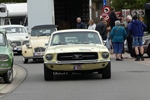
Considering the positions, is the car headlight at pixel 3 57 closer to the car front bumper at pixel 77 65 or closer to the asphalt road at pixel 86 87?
the asphalt road at pixel 86 87

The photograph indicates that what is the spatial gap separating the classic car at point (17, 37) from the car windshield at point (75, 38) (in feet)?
40.5

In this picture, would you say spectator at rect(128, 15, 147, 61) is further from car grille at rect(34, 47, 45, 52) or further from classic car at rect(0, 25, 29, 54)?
classic car at rect(0, 25, 29, 54)

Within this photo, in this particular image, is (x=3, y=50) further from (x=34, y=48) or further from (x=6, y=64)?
(x=34, y=48)

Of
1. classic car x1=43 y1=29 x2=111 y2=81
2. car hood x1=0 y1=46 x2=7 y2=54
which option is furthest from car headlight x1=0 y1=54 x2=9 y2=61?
classic car x1=43 y1=29 x2=111 y2=81

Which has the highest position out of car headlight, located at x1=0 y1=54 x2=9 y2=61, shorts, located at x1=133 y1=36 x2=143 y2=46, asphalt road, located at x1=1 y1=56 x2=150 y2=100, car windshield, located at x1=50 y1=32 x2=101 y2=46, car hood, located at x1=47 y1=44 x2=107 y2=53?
car windshield, located at x1=50 y1=32 x2=101 y2=46

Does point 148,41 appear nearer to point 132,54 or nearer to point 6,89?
point 132,54

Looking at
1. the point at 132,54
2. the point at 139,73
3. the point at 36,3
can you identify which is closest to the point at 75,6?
the point at 36,3

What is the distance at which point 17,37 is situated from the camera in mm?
30531

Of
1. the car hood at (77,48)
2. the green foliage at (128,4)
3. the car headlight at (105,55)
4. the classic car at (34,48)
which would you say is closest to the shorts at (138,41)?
the classic car at (34,48)

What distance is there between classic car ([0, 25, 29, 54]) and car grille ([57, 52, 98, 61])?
13.8m

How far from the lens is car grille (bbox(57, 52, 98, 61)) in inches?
608

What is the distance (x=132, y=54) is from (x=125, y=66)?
4839mm

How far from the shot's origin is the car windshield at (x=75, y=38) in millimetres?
16750

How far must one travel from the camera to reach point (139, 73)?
58.6ft
